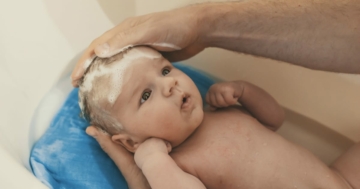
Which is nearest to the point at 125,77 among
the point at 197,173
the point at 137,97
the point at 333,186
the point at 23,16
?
the point at 137,97

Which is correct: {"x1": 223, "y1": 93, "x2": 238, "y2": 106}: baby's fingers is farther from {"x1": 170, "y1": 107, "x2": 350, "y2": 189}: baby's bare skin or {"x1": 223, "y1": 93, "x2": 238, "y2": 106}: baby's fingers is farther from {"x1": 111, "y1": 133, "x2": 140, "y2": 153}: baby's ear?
{"x1": 111, "y1": 133, "x2": 140, "y2": 153}: baby's ear

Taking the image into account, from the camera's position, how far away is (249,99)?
1.08 m

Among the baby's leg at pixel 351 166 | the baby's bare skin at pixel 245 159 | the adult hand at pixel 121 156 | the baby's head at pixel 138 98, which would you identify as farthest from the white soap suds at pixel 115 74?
the baby's leg at pixel 351 166

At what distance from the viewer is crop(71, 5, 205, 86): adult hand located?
3.02 feet

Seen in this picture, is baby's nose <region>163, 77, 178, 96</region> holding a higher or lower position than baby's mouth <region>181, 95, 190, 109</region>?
higher

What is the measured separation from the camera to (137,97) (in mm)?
913

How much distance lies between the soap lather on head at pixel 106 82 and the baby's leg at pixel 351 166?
0.55 m

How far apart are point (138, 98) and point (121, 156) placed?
166 mm

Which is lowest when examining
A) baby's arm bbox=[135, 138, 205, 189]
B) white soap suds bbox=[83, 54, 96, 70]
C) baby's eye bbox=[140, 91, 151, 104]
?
baby's arm bbox=[135, 138, 205, 189]

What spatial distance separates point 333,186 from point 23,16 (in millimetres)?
929

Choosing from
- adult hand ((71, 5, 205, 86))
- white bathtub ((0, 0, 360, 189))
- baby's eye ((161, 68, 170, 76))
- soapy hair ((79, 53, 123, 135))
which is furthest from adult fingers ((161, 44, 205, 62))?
white bathtub ((0, 0, 360, 189))

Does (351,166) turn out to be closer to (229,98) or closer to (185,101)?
(229,98)

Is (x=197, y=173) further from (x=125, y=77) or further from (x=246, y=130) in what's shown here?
(x=125, y=77)

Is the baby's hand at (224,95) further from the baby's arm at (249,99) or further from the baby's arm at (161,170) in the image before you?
the baby's arm at (161,170)
